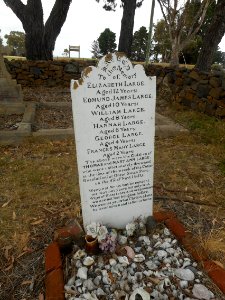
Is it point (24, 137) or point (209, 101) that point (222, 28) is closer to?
point (209, 101)

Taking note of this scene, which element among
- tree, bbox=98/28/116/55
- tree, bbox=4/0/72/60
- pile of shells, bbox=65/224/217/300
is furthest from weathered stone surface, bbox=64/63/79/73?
tree, bbox=98/28/116/55

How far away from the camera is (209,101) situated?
239 inches

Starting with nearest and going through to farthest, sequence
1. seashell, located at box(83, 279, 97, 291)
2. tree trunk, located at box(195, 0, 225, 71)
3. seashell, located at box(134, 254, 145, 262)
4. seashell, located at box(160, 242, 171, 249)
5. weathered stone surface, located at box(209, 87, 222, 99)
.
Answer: seashell, located at box(83, 279, 97, 291) < seashell, located at box(134, 254, 145, 262) < seashell, located at box(160, 242, 171, 249) < weathered stone surface, located at box(209, 87, 222, 99) < tree trunk, located at box(195, 0, 225, 71)

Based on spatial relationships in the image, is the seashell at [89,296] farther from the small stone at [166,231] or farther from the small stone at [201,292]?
the small stone at [166,231]

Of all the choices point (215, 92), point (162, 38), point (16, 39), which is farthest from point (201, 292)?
point (16, 39)

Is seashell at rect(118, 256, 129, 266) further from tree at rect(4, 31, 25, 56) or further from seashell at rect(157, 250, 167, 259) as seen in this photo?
tree at rect(4, 31, 25, 56)

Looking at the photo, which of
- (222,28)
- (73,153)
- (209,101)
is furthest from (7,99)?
(222,28)

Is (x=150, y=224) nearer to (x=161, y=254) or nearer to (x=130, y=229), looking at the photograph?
(x=130, y=229)

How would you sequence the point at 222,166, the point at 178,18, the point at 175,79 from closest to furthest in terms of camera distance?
the point at 222,166 < the point at 175,79 < the point at 178,18

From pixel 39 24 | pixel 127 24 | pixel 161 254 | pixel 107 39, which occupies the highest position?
pixel 107 39

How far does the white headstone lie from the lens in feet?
6.23

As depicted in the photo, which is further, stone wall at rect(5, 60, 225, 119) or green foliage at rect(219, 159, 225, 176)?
stone wall at rect(5, 60, 225, 119)

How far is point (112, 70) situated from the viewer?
74.8 inches

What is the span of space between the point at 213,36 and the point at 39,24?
568cm
